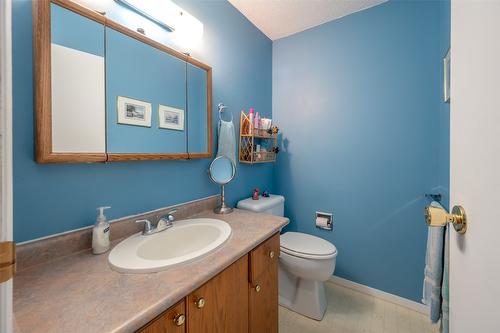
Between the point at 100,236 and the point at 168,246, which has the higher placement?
the point at 100,236

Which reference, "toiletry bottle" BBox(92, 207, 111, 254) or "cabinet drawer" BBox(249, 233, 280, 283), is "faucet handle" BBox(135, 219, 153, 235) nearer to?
"toiletry bottle" BBox(92, 207, 111, 254)

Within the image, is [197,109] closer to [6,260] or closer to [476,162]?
[6,260]

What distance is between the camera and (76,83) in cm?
79

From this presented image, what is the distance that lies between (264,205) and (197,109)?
2.87ft

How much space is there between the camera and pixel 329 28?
1838 mm

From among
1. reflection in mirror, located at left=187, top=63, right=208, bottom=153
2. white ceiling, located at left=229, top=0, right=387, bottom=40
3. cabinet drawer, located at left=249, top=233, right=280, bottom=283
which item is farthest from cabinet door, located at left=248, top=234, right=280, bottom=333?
white ceiling, located at left=229, top=0, right=387, bottom=40

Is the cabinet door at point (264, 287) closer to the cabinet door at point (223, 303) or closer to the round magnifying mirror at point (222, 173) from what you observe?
the cabinet door at point (223, 303)

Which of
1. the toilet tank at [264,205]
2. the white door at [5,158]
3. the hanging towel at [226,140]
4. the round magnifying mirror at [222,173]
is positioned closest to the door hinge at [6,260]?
the white door at [5,158]

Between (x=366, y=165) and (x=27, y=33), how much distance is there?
2.08m

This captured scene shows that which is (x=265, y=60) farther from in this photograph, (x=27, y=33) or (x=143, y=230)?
(x=143, y=230)

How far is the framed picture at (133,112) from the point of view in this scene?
0.94 m

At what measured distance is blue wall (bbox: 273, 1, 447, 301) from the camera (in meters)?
1.50

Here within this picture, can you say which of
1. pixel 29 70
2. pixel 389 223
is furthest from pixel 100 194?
pixel 389 223

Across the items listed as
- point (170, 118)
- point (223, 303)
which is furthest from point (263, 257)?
point (170, 118)
